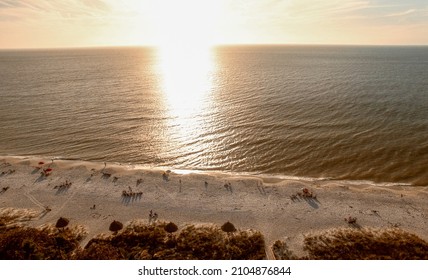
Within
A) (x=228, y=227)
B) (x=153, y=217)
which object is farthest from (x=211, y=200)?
(x=153, y=217)

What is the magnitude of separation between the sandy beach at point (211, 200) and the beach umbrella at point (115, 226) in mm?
936

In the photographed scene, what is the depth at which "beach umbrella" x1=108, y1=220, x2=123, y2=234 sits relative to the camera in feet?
107

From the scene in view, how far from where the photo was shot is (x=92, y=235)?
105ft

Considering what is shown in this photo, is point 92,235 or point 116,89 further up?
point 116,89

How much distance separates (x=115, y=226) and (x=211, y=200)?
13.2 meters

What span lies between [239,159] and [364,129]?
31.3 metres

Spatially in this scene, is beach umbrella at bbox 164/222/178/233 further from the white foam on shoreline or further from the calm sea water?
the calm sea water

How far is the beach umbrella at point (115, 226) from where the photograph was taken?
107 feet

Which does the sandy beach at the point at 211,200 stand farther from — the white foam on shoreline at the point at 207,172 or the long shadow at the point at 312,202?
the white foam on shoreline at the point at 207,172

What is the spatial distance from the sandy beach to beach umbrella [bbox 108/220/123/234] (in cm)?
94

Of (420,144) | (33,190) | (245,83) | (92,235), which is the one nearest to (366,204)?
(420,144)

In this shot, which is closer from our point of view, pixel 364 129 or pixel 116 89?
pixel 364 129
